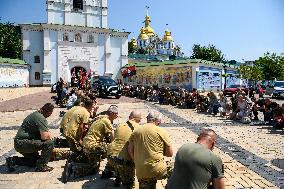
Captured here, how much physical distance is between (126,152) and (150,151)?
0.81m

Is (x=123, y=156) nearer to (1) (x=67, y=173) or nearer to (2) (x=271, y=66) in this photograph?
(1) (x=67, y=173)

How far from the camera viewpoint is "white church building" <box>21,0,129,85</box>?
156 ft

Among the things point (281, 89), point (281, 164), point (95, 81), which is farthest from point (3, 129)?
point (281, 89)

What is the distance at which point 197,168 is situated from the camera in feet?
12.1

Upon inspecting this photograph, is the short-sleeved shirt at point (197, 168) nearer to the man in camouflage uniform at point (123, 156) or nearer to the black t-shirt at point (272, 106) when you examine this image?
the man in camouflage uniform at point (123, 156)

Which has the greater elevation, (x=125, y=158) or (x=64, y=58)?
(x=64, y=58)

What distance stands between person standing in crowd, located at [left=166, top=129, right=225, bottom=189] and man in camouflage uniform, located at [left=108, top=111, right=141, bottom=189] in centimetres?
194

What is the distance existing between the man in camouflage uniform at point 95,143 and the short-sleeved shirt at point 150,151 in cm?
180

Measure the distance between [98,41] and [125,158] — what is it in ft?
→ 149

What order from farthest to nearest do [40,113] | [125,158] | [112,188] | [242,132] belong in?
1. [242,132]
2. [40,113]
3. [112,188]
4. [125,158]

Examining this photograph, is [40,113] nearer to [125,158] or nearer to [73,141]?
[73,141]

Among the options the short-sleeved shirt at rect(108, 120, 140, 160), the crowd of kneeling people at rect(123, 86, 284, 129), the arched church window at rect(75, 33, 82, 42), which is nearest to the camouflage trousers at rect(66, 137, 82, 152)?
the short-sleeved shirt at rect(108, 120, 140, 160)

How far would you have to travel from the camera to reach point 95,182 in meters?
6.55

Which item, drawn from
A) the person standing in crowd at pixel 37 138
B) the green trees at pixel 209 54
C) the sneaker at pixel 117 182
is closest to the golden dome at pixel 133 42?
the green trees at pixel 209 54
